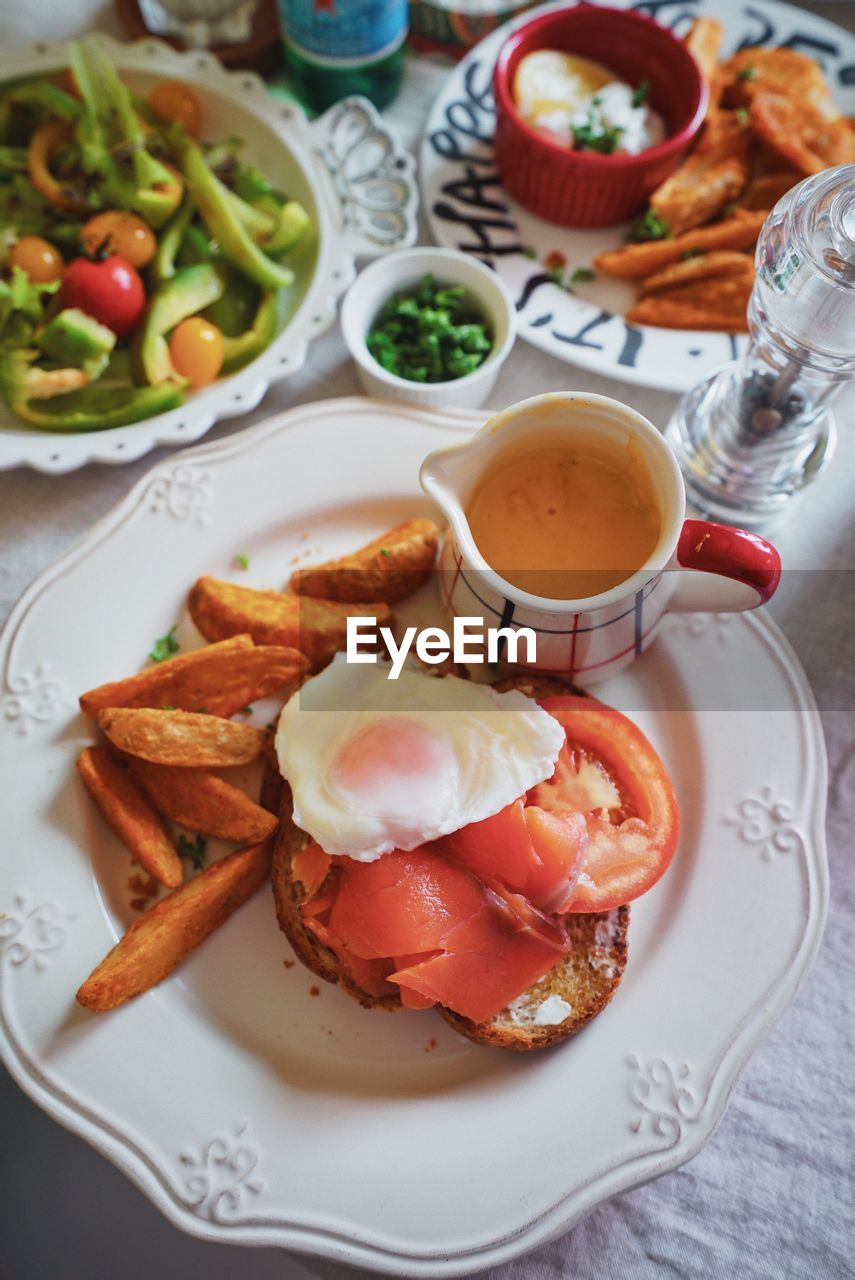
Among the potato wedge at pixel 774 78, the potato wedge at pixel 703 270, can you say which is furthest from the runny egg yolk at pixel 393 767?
the potato wedge at pixel 774 78

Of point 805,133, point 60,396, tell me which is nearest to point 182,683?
point 60,396

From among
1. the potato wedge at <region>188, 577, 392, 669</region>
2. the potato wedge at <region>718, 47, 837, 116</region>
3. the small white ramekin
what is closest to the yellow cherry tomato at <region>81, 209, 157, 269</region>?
the small white ramekin

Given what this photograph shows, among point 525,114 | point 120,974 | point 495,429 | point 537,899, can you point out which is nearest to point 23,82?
point 525,114

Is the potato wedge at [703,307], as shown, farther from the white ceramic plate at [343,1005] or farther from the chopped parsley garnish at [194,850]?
the chopped parsley garnish at [194,850]

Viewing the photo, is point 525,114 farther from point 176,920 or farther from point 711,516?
point 176,920

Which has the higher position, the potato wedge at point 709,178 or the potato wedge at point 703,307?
the potato wedge at point 709,178

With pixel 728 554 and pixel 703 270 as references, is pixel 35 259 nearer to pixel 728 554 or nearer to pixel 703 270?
pixel 703 270
